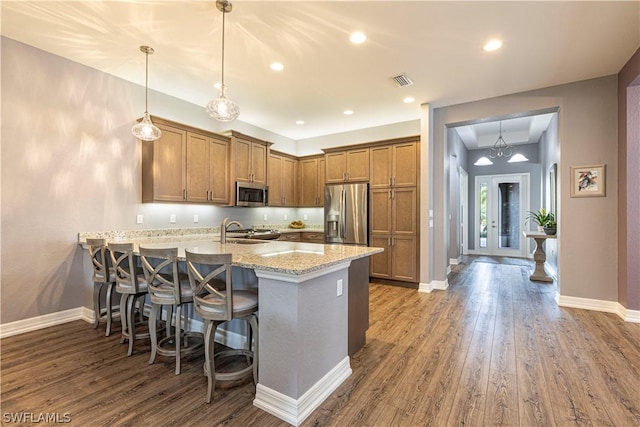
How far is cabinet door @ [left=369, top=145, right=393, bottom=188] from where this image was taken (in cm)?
515

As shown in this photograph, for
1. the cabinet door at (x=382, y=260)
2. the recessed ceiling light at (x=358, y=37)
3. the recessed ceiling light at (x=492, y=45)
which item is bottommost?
the cabinet door at (x=382, y=260)

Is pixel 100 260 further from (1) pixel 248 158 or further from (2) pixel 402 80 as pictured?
(2) pixel 402 80

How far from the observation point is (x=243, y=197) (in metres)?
5.03

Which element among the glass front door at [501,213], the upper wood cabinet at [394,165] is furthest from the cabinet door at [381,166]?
the glass front door at [501,213]

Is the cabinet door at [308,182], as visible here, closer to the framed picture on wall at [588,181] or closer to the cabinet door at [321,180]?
the cabinet door at [321,180]

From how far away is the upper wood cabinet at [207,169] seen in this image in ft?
14.1

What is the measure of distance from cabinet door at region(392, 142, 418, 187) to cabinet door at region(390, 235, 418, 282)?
922 millimetres

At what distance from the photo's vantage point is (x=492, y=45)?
2.99m

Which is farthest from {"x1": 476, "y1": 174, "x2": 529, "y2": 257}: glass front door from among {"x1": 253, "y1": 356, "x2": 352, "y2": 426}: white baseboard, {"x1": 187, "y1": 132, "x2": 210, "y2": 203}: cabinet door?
{"x1": 253, "y1": 356, "x2": 352, "y2": 426}: white baseboard

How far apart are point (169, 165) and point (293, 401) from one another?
3.41 meters

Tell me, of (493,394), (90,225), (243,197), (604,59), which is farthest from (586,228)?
(90,225)

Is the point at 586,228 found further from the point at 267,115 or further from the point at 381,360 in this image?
the point at 267,115

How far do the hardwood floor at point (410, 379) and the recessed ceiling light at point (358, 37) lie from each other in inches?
115

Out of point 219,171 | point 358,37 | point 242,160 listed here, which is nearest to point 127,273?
point 219,171
